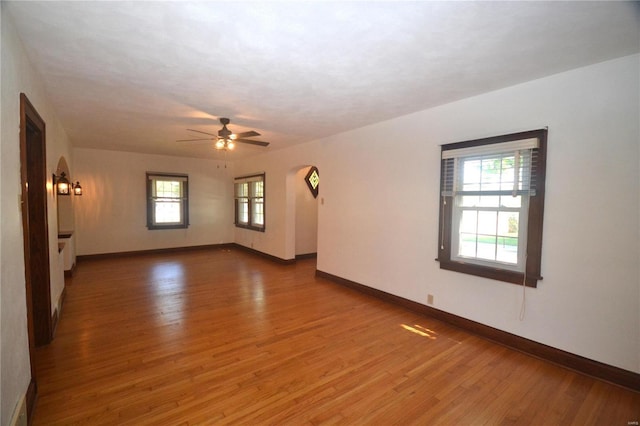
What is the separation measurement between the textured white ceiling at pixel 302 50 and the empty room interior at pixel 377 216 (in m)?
0.02

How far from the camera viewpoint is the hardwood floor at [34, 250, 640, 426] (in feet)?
6.95

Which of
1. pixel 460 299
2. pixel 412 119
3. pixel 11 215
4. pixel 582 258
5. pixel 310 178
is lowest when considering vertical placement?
pixel 460 299

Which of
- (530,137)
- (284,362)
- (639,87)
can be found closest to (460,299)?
(530,137)

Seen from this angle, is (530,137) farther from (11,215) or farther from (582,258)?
(11,215)

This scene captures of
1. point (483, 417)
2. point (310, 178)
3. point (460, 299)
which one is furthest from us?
point (310, 178)

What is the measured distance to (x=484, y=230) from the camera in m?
3.35

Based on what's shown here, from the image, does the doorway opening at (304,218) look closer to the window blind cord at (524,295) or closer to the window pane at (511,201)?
the window pane at (511,201)

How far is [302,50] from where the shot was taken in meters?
2.36

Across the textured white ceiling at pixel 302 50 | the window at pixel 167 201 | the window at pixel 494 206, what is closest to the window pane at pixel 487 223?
the window at pixel 494 206

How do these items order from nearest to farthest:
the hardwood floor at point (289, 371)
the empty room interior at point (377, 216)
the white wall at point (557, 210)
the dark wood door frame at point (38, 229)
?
1. the empty room interior at point (377, 216)
2. the hardwood floor at point (289, 371)
3. the white wall at point (557, 210)
4. the dark wood door frame at point (38, 229)

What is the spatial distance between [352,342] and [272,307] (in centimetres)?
141

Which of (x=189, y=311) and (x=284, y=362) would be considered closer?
(x=284, y=362)

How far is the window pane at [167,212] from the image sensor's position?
7.92m

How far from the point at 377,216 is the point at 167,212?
6.16 meters
